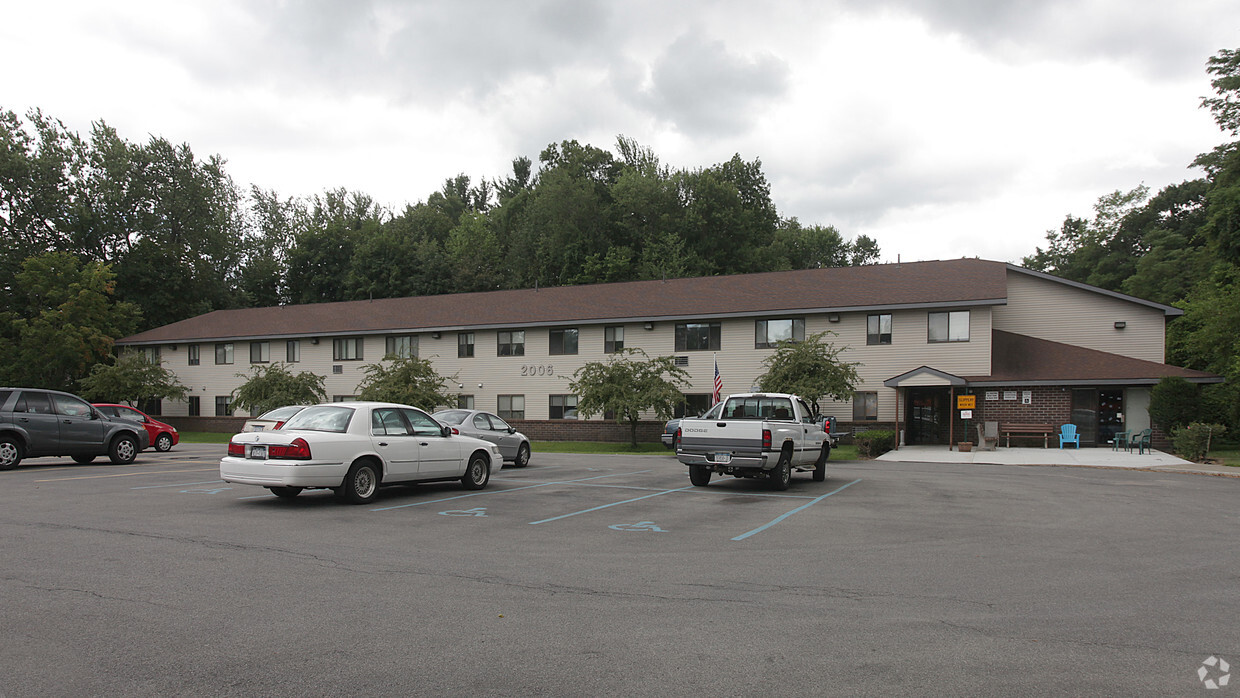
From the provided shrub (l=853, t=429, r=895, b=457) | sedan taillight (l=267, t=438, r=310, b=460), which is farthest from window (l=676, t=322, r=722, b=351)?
sedan taillight (l=267, t=438, r=310, b=460)

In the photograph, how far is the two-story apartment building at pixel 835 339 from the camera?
3061cm

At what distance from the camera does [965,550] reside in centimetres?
931

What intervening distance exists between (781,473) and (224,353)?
4052 centimetres

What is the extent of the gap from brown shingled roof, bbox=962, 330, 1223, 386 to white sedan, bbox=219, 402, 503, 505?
23.2 meters

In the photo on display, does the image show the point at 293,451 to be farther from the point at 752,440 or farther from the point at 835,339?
the point at 835,339

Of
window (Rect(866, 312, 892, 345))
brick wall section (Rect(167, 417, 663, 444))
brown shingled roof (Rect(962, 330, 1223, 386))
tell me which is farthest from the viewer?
brick wall section (Rect(167, 417, 663, 444))

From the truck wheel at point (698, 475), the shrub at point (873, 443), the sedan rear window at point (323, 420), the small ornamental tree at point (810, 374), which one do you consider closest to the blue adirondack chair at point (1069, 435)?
the shrub at point (873, 443)

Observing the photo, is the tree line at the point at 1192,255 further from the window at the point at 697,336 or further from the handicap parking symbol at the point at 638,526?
the handicap parking symbol at the point at 638,526

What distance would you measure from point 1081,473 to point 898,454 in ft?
22.9

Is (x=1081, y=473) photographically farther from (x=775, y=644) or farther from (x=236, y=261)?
(x=236, y=261)

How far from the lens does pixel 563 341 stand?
38.8 m

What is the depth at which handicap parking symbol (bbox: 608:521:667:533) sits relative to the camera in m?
10.7

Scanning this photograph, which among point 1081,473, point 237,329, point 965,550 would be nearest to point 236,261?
point 237,329

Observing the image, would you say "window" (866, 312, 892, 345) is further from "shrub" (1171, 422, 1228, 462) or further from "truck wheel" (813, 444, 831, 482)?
"truck wheel" (813, 444, 831, 482)
